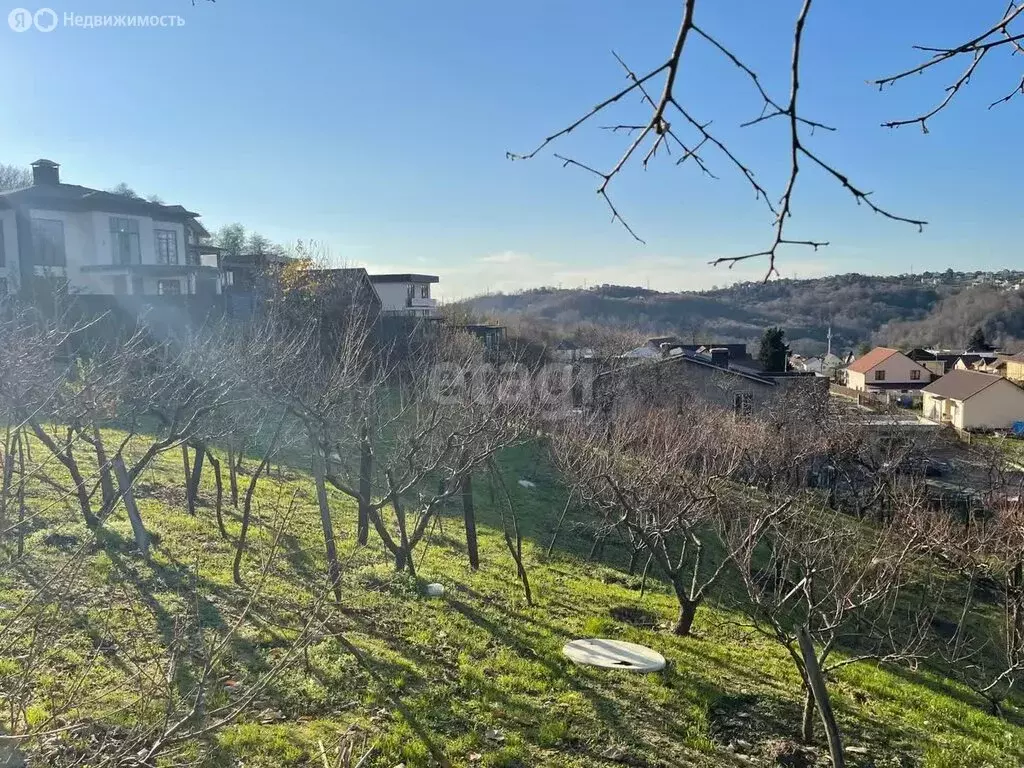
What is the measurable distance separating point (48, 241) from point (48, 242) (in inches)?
1.2

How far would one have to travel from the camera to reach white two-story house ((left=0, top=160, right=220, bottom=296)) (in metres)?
21.2

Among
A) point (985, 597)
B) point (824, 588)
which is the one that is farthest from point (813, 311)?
point (824, 588)

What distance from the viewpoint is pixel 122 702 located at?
5.26m

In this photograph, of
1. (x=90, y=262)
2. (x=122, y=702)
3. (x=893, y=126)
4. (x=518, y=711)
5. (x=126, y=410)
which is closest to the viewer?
(x=893, y=126)

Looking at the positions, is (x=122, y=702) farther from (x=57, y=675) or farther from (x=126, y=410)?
(x=126, y=410)

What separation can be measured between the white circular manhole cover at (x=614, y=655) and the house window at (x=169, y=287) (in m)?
20.5

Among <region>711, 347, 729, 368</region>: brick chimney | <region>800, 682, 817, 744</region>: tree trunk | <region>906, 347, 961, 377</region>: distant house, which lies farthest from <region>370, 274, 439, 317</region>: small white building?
<region>906, 347, 961, 377</region>: distant house

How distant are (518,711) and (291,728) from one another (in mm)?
1937

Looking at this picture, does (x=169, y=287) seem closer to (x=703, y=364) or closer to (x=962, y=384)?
(x=703, y=364)

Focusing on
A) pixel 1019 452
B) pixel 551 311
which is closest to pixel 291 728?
pixel 1019 452

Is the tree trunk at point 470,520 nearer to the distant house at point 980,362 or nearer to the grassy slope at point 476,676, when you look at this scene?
the grassy slope at point 476,676

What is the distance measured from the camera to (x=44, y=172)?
22969 mm

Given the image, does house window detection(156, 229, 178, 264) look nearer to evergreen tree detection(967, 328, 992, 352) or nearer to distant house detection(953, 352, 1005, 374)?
distant house detection(953, 352, 1005, 374)

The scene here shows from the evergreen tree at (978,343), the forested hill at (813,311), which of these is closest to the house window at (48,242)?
the forested hill at (813,311)
